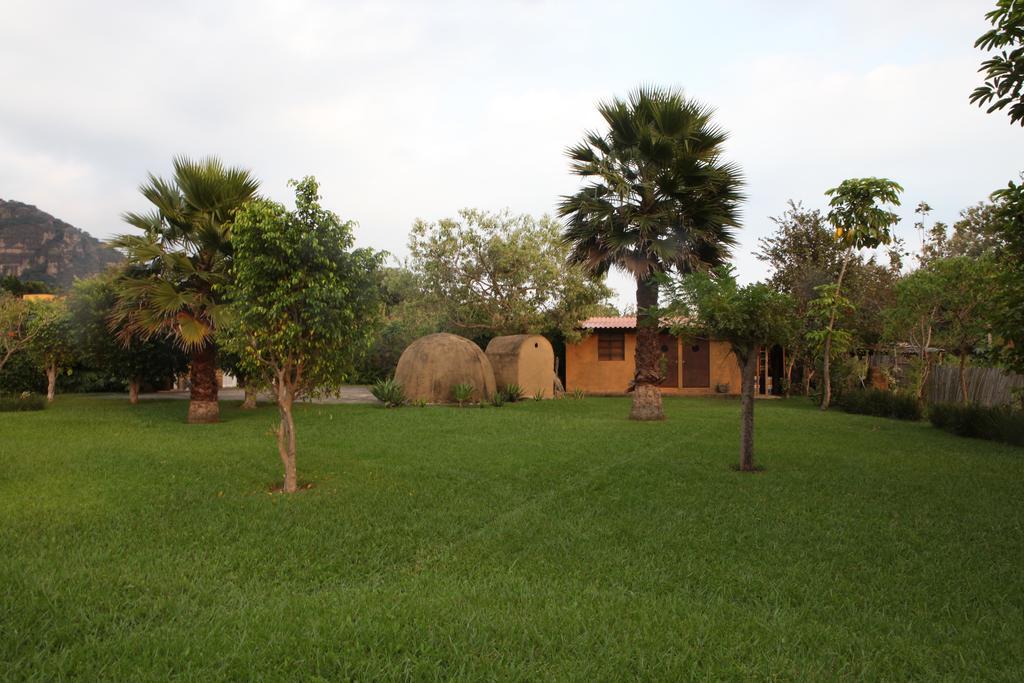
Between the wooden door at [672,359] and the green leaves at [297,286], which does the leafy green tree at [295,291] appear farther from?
the wooden door at [672,359]

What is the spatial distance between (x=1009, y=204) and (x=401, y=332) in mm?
26622

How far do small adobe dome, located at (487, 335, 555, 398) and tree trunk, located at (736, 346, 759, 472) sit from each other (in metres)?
12.7

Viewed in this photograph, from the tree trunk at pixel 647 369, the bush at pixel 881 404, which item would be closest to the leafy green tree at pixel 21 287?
the tree trunk at pixel 647 369

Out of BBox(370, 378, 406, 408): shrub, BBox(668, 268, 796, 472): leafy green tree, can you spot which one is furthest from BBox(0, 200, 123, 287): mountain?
BBox(668, 268, 796, 472): leafy green tree

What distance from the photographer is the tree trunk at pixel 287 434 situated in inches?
307

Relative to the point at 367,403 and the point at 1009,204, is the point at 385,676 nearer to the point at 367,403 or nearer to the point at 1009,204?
the point at 1009,204

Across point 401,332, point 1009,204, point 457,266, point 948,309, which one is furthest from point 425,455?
point 401,332

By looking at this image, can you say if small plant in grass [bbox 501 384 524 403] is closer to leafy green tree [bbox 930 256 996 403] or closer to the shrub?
the shrub

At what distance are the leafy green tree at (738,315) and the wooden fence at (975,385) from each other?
28.9 feet

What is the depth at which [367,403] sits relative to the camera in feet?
65.9

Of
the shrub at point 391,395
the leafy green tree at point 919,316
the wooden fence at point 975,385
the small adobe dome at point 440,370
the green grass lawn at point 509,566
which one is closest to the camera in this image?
the green grass lawn at point 509,566

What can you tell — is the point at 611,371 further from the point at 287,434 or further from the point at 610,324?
the point at 287,434

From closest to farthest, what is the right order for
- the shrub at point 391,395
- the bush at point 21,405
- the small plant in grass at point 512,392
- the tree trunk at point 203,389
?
the tree trunk at point 203,389, the bush at point 21,405, the shrub at point 391,395, the small plant in grass at point 512,392

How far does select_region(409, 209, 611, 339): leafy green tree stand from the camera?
79.0 feet
